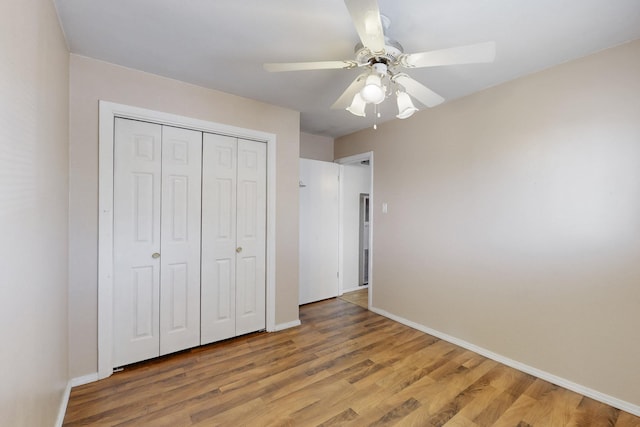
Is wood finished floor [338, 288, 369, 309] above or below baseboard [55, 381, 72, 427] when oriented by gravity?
below

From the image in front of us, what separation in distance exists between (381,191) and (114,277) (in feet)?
9.28

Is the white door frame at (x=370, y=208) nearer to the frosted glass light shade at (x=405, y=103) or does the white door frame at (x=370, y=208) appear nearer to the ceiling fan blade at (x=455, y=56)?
the frosted glass light shade at (x=405, y=103)

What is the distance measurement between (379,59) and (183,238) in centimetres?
210

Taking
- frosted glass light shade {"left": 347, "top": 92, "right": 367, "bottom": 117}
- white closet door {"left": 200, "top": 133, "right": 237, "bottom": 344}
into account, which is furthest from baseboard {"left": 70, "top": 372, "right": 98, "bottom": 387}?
frosted glass light shade {"left": 347, "top": 92, "right": 367, "bottom": 117}

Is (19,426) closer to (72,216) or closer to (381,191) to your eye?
(72,216)

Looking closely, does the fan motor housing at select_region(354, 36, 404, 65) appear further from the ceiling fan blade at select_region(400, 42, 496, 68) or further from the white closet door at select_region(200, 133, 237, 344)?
the white closet door at select_region(200, 133, 237, 344)

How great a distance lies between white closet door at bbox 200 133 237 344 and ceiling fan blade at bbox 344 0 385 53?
69.1 inches

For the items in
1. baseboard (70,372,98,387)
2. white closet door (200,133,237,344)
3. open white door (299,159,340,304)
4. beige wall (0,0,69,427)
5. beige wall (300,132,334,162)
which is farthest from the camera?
beige wall (300,132,334,162)

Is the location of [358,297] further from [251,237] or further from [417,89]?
[417,89]

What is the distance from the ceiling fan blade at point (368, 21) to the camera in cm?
110

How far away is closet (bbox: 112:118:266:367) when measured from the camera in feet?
7.25

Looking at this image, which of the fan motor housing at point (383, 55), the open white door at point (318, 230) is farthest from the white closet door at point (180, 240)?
the fan motor housing at point (383, 55)

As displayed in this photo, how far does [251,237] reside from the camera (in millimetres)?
2840

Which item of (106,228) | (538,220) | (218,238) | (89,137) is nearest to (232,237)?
(218,238)
